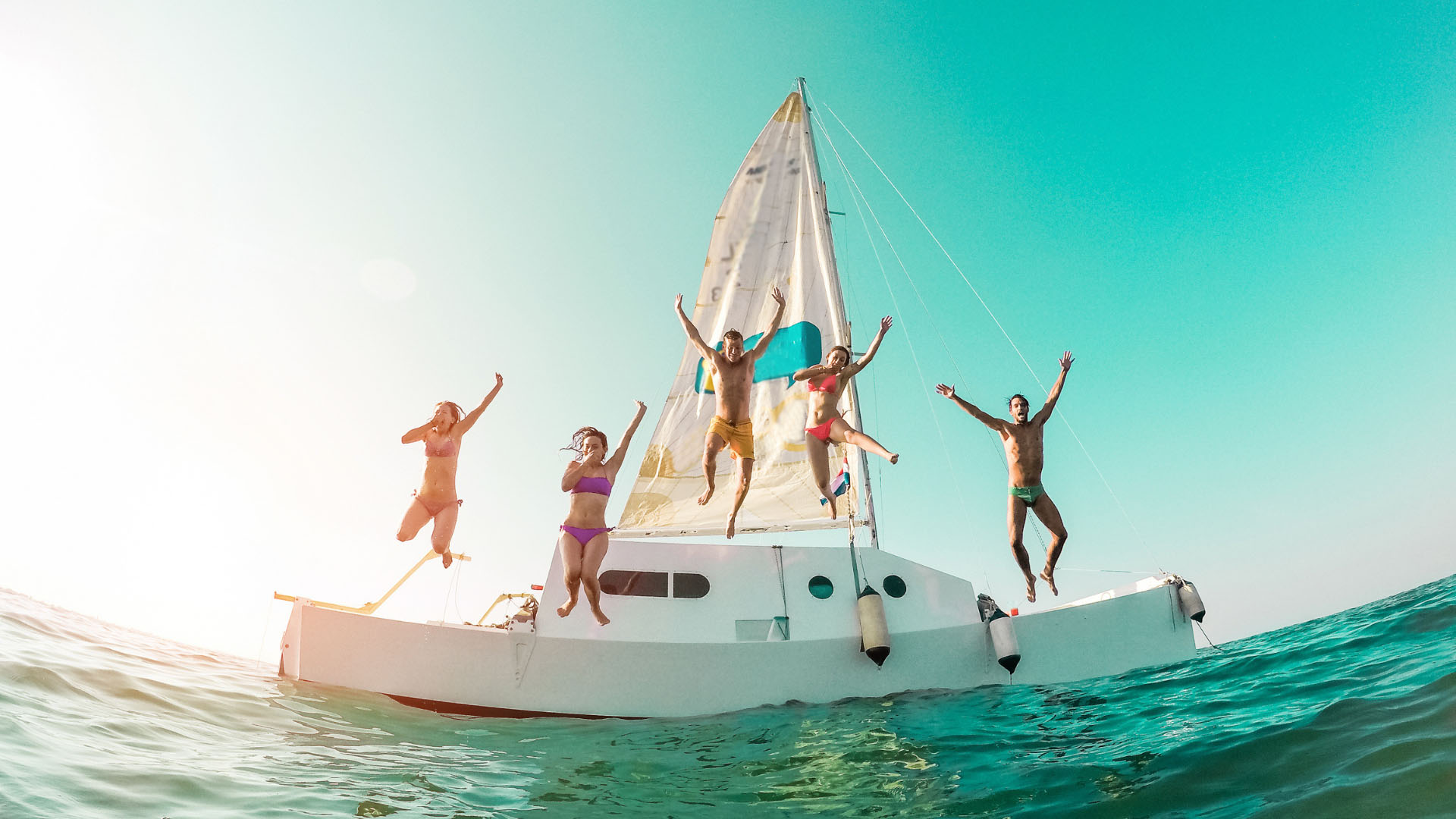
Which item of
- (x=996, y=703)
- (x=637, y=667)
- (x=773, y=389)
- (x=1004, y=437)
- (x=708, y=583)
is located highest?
(x=773, y=389)

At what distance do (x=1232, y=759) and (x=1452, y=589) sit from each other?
43.6 feet

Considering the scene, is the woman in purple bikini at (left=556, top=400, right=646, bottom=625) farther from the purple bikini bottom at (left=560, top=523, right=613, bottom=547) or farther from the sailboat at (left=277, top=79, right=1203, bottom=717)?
the sailboat at (left=277, top=79, right=1203, bottom=717)

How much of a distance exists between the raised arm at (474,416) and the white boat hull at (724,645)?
8.18 feet

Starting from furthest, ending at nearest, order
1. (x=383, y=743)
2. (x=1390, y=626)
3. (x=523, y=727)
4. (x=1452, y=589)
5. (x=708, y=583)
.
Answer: (x=1452, y=589) → (x=708, y=583) → (x=1390, y=626) → (x=523, y=727) → (x=383, y=743)

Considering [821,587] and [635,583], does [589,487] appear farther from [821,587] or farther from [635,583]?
[821,587]

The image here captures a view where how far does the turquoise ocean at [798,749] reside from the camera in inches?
164

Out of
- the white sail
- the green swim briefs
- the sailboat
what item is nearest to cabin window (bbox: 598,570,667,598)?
the sailboat

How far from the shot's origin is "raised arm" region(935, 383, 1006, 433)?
30.7ft

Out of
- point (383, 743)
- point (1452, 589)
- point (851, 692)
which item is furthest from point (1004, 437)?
point (1452, 589)

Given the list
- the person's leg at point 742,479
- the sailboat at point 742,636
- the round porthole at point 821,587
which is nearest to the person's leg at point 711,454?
the person's leg at point 742,479

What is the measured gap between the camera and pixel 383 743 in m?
6.88

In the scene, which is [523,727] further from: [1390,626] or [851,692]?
[1390,626]

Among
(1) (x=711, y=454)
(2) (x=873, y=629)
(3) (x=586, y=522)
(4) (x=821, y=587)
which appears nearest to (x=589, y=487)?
(3) (x=586, y=522)

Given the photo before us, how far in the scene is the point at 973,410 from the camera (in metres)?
9.51
